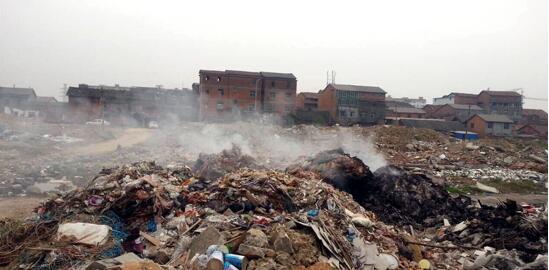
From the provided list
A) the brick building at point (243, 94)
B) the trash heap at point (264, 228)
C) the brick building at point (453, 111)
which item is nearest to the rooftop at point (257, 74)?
the brick building at point (243, 94)

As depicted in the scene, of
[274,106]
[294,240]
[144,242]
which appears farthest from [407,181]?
[274,106]

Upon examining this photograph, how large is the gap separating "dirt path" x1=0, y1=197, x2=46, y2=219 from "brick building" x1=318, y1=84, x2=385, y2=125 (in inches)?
1139

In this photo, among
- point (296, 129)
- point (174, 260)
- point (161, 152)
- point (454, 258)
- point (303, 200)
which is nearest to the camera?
point (174, 260)

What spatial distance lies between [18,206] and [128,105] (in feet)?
92.8

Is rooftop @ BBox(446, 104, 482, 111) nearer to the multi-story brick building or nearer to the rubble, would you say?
the multi-story brick building

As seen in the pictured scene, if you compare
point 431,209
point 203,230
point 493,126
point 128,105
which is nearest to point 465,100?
point 493,126

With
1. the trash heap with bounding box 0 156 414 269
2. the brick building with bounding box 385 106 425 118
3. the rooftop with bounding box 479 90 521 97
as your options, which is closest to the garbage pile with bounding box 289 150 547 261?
the trash heap with bounding box 0 156 414 269

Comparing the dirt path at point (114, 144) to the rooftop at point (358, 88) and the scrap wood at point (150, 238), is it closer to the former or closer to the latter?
the scrap wood at point (150, 238)

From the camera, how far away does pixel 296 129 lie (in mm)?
28031

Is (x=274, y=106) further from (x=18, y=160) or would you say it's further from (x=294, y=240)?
(x=294, y=240)

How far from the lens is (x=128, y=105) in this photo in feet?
121

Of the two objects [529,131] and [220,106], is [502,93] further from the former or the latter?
[220,106]

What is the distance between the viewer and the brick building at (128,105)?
3553cm

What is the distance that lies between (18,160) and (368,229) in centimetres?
1553
